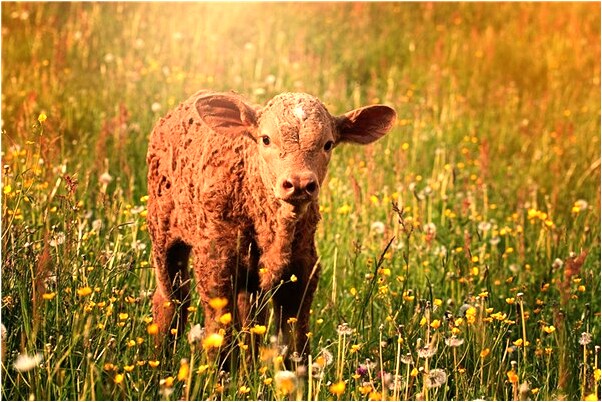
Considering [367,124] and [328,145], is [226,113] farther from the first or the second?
[367,124]

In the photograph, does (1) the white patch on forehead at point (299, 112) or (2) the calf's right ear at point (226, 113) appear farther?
(2) the calf's right ear at point (226, 113)

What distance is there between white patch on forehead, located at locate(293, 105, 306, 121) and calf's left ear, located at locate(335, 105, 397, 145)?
50 cm

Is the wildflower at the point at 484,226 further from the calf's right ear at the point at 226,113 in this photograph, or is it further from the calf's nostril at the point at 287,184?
the calf's nostril at the point at 287,184

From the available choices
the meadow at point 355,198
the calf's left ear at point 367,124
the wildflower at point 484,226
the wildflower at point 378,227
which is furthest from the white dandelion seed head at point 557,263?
the calf's left ear at point 367,124

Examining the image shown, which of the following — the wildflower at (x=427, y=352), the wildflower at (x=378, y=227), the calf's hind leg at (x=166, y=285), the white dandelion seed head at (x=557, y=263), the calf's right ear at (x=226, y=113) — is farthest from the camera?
the wildflower at (x=378, y=227)

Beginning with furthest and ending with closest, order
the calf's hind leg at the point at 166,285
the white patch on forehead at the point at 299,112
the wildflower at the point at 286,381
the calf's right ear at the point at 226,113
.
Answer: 1. the calf's hind leg at the point at 166,285
2. the calf's right ear at the point at 226,113
3. the white patch on forehead at the point at 299,112
4. the wildflower at the point at 286,381

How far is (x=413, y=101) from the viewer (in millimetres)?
9727

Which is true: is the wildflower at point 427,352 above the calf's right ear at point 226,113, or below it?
below

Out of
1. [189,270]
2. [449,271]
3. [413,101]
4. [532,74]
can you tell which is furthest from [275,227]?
[532,74]

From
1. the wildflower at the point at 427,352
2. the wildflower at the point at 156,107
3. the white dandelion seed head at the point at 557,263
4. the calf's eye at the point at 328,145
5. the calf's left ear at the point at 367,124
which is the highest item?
the wildflower at the point at 156,107

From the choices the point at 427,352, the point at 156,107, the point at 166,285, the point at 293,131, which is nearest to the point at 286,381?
the point at 427,352

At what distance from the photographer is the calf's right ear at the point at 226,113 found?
14.6ft

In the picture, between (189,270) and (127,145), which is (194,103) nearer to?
(189,270)

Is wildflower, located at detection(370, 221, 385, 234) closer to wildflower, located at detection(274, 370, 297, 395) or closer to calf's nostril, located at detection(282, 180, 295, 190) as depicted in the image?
calf's nostril, located at detection(282, 180, 295, 190)
